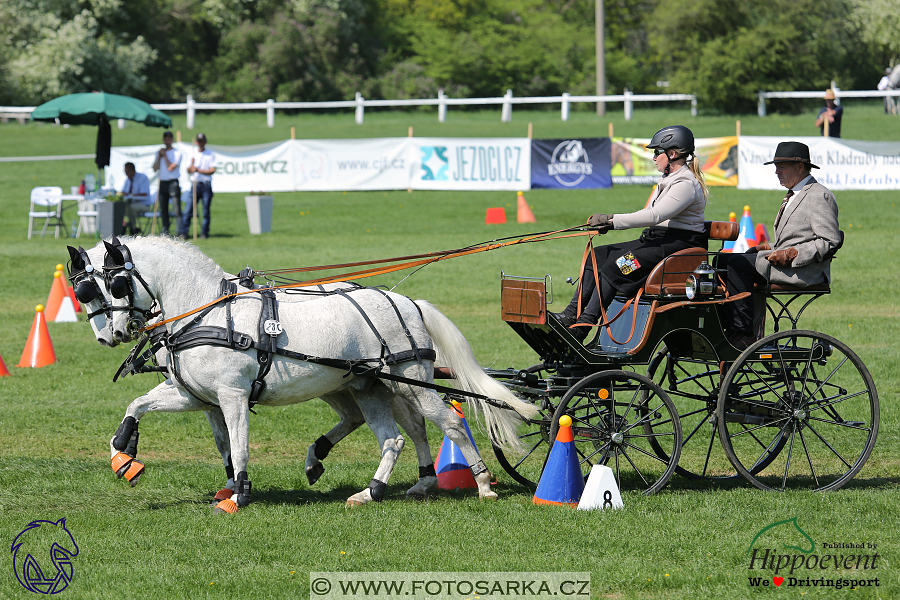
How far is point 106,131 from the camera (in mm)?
21781

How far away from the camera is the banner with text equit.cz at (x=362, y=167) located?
2808 cm

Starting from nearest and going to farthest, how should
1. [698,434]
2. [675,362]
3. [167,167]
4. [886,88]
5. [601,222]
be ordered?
[601,222] → [675,362] → [698,434] → [167,167] → [886,88]

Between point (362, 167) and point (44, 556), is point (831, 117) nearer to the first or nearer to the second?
point (362, 167)

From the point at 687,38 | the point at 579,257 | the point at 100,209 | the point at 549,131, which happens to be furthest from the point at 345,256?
the point at 687,38

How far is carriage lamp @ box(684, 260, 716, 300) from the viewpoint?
6.87 meters

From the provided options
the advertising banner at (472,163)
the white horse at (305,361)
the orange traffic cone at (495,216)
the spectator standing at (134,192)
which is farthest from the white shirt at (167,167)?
the white horse at (305,361)

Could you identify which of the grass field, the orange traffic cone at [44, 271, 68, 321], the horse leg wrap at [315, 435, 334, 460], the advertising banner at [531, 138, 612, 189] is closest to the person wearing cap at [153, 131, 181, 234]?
the grass field

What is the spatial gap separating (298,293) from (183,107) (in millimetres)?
34463

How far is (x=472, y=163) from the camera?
92.1ft

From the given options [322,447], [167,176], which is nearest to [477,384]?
[322,447]

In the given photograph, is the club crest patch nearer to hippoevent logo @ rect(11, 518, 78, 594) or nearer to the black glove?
the black glove

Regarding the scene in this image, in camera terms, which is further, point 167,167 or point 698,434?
point 167,167

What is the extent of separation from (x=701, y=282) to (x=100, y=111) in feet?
55.9

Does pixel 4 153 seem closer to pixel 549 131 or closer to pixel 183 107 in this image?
pixel 183 107
